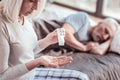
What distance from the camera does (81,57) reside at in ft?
7.03

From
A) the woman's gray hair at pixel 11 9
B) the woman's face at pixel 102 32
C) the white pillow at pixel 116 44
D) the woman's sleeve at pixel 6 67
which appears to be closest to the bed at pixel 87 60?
the white pillow at pixel 116 44

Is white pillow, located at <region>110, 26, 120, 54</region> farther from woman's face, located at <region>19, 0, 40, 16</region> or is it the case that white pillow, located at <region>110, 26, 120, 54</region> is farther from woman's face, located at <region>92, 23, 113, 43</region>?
woman's face, located at <region>19, 0, 40, 16</region>

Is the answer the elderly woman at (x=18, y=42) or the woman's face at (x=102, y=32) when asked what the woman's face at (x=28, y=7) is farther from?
the woman's face at (x=102, y=32)

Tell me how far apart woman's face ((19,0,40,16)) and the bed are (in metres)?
0.61

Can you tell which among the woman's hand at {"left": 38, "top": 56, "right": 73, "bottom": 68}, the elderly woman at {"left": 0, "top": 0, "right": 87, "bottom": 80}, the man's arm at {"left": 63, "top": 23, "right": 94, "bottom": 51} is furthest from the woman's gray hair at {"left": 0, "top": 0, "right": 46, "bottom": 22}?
the man's arm at {"left": 63, "top": 23, "right": 94, "bottom": 51}

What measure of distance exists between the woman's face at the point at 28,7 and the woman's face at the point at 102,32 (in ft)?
2.94

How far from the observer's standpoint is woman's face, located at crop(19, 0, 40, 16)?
147 cm

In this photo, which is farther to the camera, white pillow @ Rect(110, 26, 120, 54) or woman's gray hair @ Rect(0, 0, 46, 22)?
white pillow @ Rect(110, 26, 120, 54)

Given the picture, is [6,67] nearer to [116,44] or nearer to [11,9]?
[11,9]

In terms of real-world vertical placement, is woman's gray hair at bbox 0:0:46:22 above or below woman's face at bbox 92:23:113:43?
above

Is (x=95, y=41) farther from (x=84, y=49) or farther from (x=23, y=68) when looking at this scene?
(x=23, y=68)

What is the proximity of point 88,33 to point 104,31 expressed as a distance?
0.16m

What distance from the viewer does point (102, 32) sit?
2.28 metres

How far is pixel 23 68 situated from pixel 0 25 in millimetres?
269
